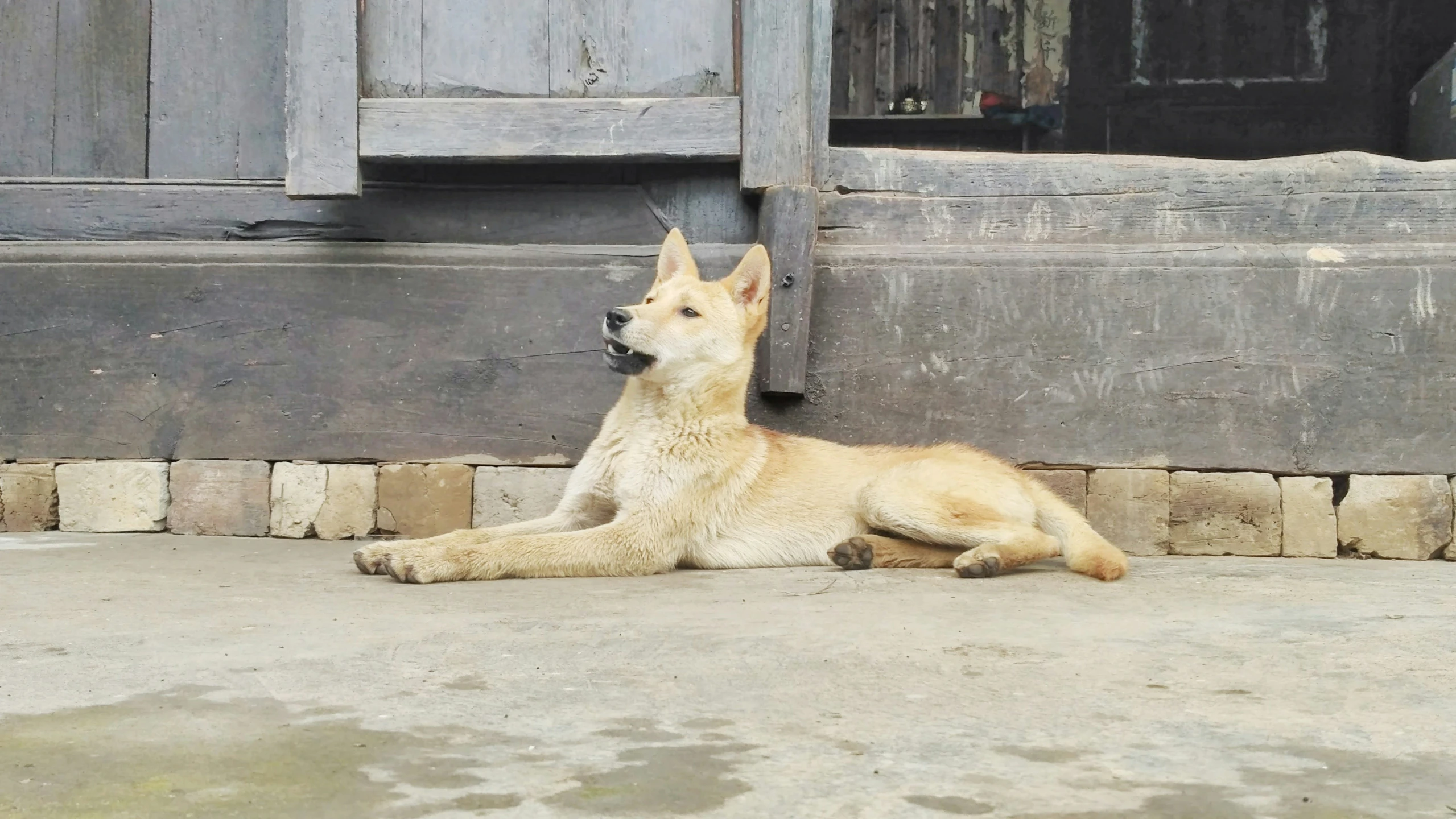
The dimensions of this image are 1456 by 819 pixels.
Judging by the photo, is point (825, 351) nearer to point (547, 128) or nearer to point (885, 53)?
point (547, 128)

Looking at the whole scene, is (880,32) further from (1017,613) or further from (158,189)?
(1017,613)

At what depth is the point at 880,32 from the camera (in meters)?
10.1

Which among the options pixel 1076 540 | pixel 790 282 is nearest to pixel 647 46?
pixel 790 282

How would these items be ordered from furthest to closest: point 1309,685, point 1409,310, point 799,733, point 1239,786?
point 1409,310
point 1309,685
point 799,733
point 1239,786

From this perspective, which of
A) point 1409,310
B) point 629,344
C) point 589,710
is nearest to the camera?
point 589,710

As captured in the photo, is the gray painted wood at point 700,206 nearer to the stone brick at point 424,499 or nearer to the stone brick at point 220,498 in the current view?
the stone brick at point 424,499

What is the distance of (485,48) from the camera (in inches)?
223

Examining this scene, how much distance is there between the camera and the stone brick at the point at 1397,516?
18.3 ft

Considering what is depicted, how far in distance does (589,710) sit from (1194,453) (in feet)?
12.7

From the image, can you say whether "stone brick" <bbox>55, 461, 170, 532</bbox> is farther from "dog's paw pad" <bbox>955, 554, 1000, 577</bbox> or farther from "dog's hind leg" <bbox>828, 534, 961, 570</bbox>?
"dog's paw pad" <bbox>955, 554, 1000, 577</bbox>

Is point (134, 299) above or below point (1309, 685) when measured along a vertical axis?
above

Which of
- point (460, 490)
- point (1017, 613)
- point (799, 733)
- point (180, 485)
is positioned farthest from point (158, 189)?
point (799, 733)

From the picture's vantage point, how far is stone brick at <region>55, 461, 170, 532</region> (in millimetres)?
5746

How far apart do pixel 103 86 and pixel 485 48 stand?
1.73 m
